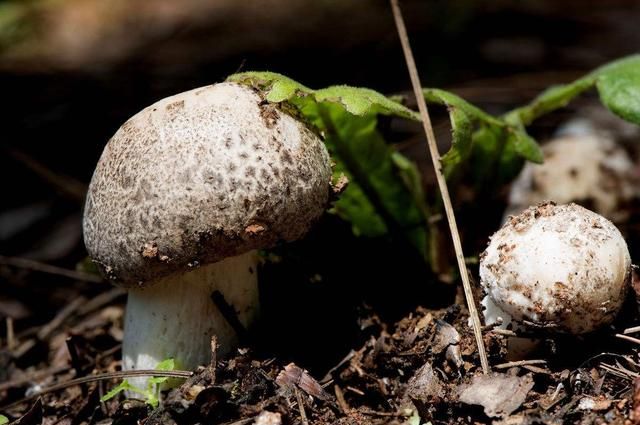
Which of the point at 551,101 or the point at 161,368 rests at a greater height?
the point at 551,101

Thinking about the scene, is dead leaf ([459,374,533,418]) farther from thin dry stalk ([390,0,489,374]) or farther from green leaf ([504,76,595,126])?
green leaf ([504,76,595,126])

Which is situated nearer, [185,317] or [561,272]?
[561,272]

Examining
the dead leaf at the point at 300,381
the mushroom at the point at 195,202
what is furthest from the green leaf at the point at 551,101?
the dead leaf at the point at 300,381

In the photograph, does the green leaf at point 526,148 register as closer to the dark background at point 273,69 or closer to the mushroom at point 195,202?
the dark background at point 273,69

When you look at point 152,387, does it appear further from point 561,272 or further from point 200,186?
point 561,272

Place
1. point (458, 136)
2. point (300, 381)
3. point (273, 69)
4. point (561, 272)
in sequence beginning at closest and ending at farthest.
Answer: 1. point (561, 272)
2. point (300, 381)
3. point (458, 136)
4. point (273, 69)

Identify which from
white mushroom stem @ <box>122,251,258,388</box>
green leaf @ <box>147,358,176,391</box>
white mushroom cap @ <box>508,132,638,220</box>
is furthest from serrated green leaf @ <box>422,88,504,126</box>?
green leaf @ <box>147,358,176,391</box>

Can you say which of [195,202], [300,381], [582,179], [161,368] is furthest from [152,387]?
[582,179]
